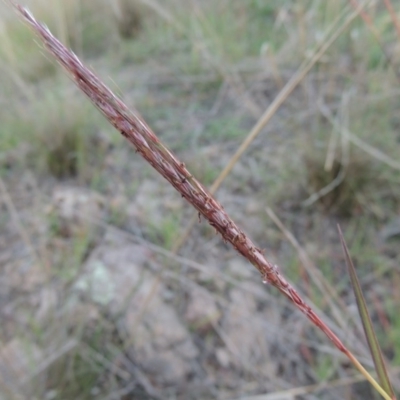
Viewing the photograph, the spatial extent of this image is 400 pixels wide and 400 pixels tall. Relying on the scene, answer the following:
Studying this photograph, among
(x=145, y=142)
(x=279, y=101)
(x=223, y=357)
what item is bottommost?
(x=223, y=357)

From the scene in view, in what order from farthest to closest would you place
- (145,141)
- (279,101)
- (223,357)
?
1. (223,357)
2. (279,101)
3. (145,141)

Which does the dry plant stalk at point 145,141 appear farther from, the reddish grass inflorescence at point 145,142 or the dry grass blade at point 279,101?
the dry grass blade at point 279,101

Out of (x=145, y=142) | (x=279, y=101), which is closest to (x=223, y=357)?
(x=279, y=101)

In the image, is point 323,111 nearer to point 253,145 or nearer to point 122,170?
point 253,145

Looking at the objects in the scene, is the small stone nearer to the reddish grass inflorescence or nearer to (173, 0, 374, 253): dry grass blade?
(173, 0, 374, 253): dry grass blade

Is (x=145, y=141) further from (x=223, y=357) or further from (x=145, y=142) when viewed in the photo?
(x=223, y=357)

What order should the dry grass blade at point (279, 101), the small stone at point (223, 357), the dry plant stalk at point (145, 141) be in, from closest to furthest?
the dry plant stalk at point (145, 141), the dry grass blade at point (279, 101), the small stone at point (223, 357)

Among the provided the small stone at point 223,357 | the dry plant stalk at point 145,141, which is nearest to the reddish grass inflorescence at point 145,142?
the dry plant stalk at point 145,141

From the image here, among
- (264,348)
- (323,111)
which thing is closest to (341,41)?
(323,111)
